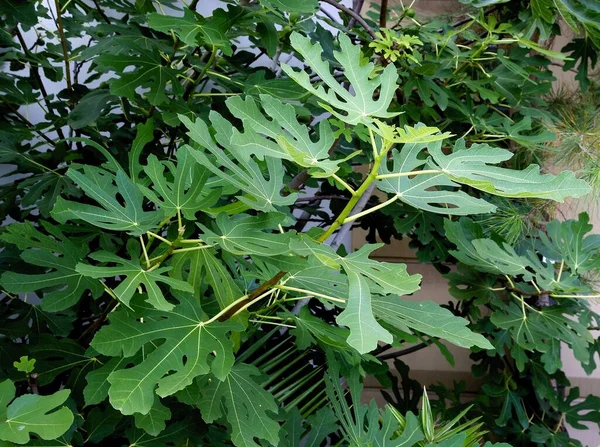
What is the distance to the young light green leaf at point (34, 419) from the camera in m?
0.70

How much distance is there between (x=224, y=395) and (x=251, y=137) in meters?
0.38

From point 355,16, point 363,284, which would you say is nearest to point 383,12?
point 355,16

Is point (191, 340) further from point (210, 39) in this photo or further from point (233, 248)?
point (210, 39)

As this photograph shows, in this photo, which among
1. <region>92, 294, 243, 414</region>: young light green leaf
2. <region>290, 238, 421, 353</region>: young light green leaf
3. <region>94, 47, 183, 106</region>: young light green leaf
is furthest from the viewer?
<region>94, 47, 183, 106</region>: young light green leaf

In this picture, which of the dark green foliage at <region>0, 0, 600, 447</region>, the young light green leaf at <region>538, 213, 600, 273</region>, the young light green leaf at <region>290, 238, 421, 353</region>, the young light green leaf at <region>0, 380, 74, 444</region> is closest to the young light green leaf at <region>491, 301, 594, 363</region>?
the dark green foliage at <region>0, 0, 600, 447</region>

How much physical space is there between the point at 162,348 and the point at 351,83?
36 cm

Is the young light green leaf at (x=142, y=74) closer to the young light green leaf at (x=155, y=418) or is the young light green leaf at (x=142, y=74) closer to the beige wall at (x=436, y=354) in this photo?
the young light green leaf at (x=155, y=418)

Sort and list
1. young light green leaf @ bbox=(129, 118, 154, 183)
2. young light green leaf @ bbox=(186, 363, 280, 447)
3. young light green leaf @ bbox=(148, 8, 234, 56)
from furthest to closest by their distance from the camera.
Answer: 1. young light green leaf @ bbox=(148, 8, 234, 56)
2. young light green leaf @ bbox=(129, 118, 154, 183)
3. young light green leaf @ bbox=(186, 363, 280, 447)

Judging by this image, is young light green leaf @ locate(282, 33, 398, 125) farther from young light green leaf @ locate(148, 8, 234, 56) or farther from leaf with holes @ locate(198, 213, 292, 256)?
young light green leaf @ locate(148, 8, 234, 56)

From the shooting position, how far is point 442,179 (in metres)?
0.74

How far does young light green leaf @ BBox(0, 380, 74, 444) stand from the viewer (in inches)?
27.6

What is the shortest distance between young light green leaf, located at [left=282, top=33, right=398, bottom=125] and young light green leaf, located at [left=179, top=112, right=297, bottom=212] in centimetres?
11

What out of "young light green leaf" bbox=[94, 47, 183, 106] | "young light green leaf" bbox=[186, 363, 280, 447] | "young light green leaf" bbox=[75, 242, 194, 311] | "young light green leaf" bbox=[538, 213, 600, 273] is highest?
"young light green leaf" bbox=[94, 47, 183, 106]

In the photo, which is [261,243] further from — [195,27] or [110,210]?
[195,27]
